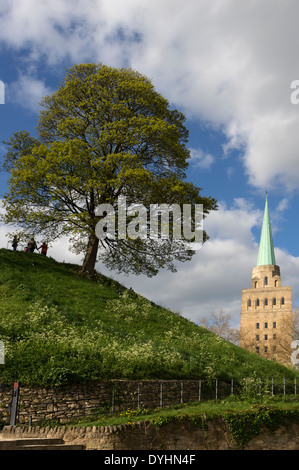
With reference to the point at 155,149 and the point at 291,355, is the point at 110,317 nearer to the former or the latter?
the point at 155,149

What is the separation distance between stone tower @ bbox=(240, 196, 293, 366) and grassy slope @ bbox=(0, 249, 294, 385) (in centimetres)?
8129

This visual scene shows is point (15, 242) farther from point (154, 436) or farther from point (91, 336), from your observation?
point (154, 436)

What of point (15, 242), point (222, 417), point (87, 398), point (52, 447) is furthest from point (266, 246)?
point (52, 447)

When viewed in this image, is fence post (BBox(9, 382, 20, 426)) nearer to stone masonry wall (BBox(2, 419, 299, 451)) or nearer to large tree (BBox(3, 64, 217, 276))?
stone masonry wall (BBox(2, 419, 299, 451))

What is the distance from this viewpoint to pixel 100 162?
114ft

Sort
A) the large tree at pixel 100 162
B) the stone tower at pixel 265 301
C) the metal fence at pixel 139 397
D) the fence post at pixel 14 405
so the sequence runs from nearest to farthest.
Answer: the fence post at pixel 14 405 → the metal fence at pixel 139 397 → the large tree at pixel 100 162 → the stone tower at pixel 265 301

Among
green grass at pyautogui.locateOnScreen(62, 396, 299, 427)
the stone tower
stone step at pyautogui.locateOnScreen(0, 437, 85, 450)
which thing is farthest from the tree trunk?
the stone tower

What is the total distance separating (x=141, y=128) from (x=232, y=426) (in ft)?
76.6

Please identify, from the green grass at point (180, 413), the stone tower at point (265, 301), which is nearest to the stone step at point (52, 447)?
the green grass at point (180, 413)

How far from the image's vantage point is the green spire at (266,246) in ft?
394

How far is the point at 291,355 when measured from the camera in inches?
2416

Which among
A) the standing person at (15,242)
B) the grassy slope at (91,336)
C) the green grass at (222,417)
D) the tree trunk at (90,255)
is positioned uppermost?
the standing person at (15,242)

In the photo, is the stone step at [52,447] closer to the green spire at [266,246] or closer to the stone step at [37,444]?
the stone step at [37,444]
